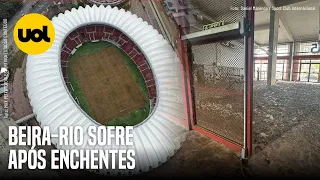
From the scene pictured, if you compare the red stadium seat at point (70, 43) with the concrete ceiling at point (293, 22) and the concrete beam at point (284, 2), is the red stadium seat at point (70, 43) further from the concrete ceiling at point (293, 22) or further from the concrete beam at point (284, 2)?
the concrete beam at point (284, 2)

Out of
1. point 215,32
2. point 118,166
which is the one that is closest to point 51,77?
point 118,166

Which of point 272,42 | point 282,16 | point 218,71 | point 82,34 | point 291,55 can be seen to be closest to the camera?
point 82,34

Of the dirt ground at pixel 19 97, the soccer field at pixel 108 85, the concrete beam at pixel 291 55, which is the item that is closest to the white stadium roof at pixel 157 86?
the soccer field at pixel 108 85

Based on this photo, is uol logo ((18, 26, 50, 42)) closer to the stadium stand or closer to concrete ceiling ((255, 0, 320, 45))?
the stadium stand

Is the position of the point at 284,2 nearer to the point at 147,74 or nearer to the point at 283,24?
the point at 283,24

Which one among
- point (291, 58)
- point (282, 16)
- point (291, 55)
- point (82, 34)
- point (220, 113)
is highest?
point (282, 16)

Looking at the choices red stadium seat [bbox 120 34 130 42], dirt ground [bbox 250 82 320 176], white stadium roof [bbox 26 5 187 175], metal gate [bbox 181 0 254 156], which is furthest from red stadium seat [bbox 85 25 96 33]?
dirt ground [bbox 250 82 320 176]

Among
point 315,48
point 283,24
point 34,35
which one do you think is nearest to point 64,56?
point 34,35
